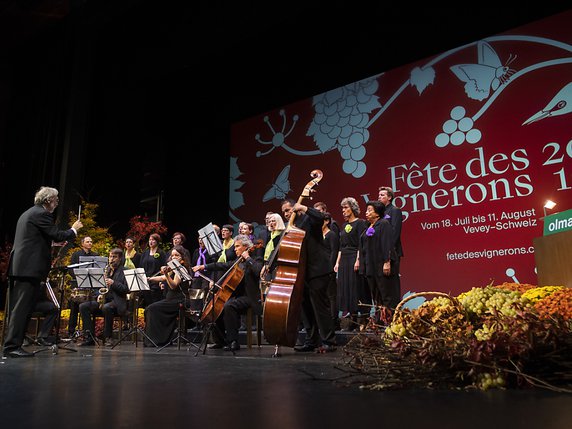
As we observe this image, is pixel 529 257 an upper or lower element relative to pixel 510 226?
lower

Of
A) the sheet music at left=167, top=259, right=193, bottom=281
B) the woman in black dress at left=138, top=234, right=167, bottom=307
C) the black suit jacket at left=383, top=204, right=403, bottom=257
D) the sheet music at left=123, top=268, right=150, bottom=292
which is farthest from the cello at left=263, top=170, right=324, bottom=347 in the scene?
the woman in black dress at left=138, top=234, right=167, bottom=307

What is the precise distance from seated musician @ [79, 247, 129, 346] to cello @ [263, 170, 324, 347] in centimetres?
330

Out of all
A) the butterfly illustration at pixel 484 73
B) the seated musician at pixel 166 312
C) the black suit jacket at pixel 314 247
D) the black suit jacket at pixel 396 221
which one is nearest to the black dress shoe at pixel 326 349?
the black suit jacket at pixel 314 247

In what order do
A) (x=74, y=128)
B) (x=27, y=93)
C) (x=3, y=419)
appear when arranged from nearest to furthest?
(x=3, y=419) < (x=74, y=128) < (x=27, y=93)

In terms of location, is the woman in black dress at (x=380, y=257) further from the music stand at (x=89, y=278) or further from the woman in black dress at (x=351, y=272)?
the music stand at (x=89, y=278)

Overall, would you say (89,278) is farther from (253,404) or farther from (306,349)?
(253,404)

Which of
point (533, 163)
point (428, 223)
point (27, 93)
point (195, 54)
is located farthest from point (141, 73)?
point (533, 163)

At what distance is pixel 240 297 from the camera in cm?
540

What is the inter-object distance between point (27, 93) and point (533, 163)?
10551mm

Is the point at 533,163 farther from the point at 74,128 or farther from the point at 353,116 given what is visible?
the point at 74,128

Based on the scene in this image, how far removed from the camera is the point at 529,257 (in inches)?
254

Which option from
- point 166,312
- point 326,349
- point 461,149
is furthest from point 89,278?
point 461,149

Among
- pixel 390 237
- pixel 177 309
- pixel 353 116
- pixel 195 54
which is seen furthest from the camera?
pixel 195 54

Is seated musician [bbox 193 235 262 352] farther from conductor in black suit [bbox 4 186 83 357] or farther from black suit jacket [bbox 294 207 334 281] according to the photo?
conductor in black suit [bbox 4 186 83 357]
